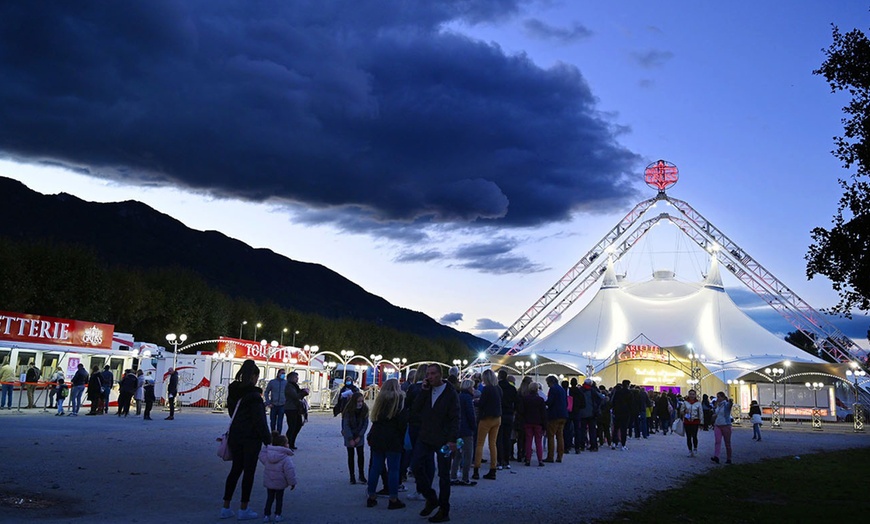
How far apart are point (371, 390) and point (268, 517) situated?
99.8 feet

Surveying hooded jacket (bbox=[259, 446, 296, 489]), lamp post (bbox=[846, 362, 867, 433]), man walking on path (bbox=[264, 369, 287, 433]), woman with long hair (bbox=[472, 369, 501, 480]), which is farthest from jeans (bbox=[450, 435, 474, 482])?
lamp post (bbox=[846, 362, 867, 433])

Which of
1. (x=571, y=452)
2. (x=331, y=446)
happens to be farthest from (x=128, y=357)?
(x=571, y=452)

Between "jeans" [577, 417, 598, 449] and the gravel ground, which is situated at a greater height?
"jeans" [577, 417, 598, 449]

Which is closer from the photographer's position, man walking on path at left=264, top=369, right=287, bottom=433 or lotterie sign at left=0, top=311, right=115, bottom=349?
man walking on path at left=264, top=369, right=287, bottom=433

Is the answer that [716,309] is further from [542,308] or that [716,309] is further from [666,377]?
[542,308]

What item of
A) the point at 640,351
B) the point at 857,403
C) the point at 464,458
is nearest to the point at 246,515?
the point at 464,458

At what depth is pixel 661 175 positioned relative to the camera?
5838 centimetres

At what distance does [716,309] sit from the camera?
5094 cm

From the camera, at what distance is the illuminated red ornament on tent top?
191 feet

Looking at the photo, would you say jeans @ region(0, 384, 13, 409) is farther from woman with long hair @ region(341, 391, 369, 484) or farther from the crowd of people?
woman with long hair @ region(341, 391, 369, 484)

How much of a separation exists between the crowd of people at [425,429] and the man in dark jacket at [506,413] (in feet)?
0.06

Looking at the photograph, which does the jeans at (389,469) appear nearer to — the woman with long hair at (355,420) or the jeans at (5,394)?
the woman with long hair at (355,420)

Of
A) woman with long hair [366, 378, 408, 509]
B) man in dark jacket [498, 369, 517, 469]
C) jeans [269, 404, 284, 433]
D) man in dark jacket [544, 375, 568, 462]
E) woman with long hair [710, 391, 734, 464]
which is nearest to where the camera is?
woman with long hair [366, 378, 408, 509]

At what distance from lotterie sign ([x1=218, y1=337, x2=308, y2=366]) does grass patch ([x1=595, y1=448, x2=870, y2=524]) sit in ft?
75.5
